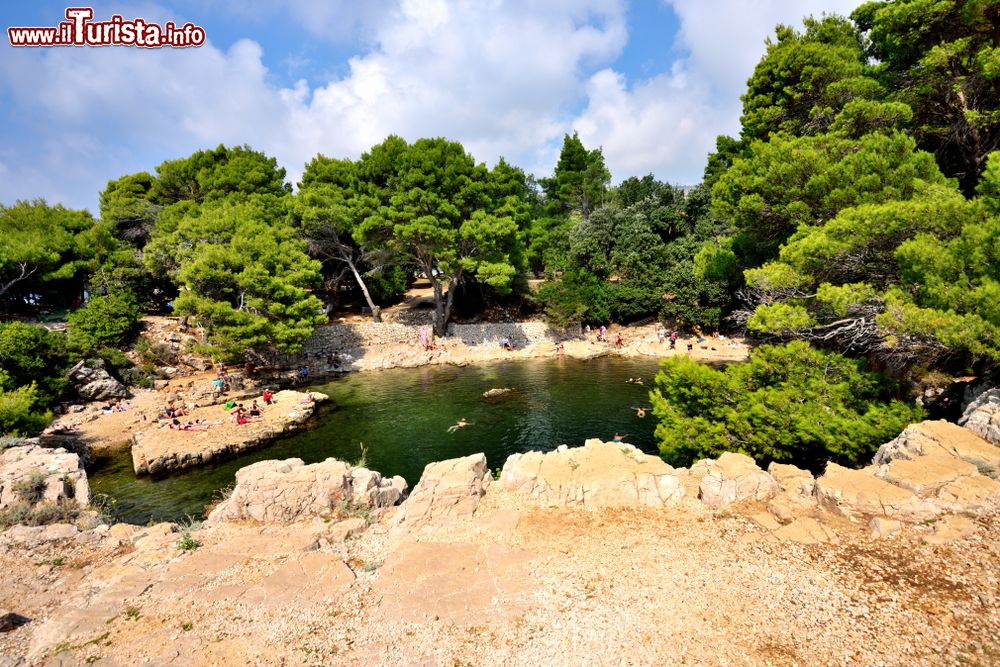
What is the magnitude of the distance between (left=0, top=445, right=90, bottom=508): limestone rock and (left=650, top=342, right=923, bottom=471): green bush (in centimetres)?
1706

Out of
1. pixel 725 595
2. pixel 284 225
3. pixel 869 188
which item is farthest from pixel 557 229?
pixel 725 595

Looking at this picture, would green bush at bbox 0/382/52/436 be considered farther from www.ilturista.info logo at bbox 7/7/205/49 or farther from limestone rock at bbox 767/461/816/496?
limestone rock at bbox 767/461/816/496

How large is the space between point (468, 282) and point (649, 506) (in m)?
34.4

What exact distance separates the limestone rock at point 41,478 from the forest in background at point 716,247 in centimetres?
384

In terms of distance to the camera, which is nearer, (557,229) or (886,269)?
(886,269)

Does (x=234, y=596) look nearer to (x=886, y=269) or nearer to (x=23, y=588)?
(x=23, y=588)

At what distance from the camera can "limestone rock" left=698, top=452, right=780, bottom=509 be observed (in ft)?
31.7

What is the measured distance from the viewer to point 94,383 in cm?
2308

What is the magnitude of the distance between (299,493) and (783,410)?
12931 millimetres

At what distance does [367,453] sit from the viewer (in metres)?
17.7

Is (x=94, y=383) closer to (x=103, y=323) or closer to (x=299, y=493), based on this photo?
(x=103, y=323)

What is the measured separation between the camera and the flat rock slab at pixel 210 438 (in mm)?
16734

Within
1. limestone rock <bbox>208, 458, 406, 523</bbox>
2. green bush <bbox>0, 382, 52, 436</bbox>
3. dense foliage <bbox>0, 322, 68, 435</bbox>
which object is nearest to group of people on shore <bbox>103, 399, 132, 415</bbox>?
dense foliage <bbox>0, 322, 68, 435</bbox>

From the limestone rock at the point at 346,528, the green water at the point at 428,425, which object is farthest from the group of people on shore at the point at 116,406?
the limestone rock at the point at 346,528
